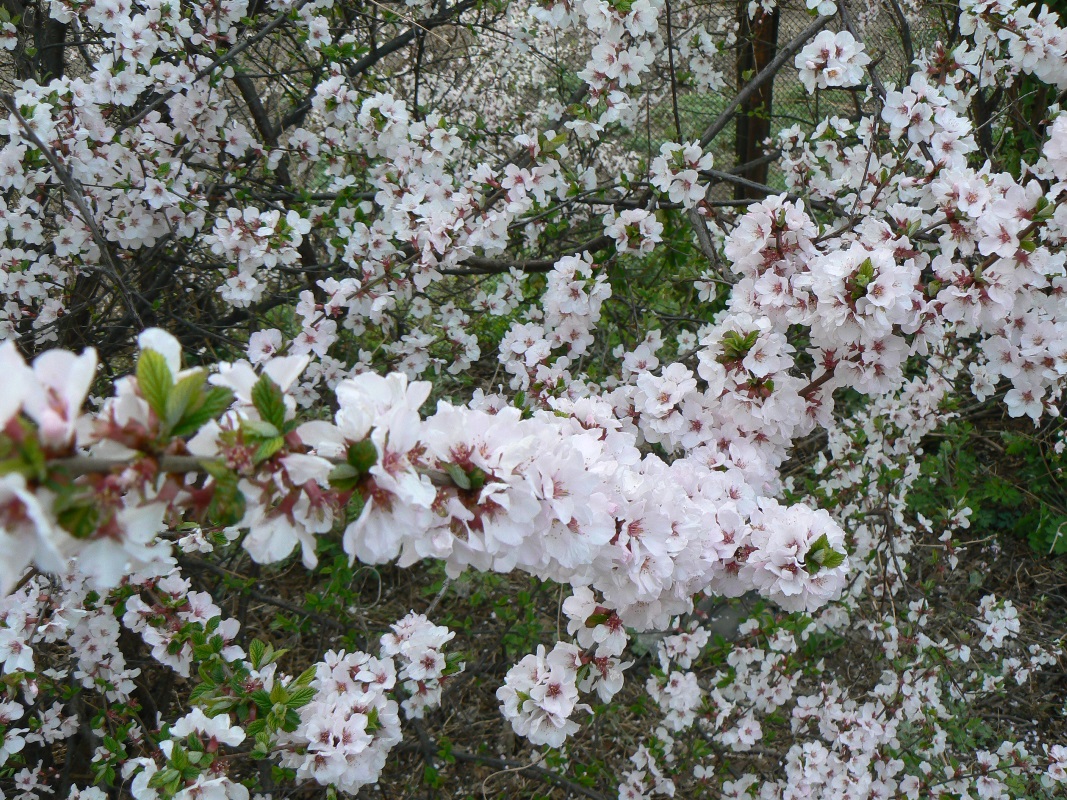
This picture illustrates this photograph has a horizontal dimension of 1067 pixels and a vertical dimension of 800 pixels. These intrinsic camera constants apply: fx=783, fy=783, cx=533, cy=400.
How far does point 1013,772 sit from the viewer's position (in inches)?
120

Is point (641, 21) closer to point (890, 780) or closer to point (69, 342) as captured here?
point (69, 342)

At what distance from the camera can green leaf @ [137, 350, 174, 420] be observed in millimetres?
785

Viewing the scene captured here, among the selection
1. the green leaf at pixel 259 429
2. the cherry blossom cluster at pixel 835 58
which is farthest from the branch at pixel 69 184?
the cherry blossom cluster at pixel 835 58

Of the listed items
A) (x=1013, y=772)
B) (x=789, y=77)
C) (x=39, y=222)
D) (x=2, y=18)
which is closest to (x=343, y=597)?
(x=39, y=222)

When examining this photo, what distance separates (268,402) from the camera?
2.83ft

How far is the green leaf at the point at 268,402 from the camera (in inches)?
33.9

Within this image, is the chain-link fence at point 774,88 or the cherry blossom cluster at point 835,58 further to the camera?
the chain-link fence at point 774,88

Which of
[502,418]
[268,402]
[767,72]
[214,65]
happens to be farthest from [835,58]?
[268,402]

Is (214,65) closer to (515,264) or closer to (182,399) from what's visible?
(515,264)

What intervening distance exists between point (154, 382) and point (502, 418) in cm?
44

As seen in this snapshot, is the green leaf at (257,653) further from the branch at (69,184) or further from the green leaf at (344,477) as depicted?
the green leaf at (344,477)

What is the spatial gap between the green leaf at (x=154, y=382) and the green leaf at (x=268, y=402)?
94 mm

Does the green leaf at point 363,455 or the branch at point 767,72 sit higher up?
the branch at point 767,72

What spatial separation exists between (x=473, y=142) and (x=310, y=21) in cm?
77
